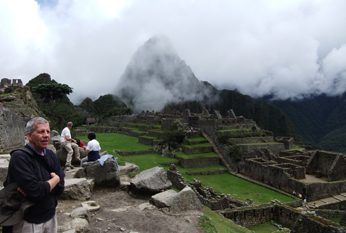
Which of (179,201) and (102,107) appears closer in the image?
(179,201)

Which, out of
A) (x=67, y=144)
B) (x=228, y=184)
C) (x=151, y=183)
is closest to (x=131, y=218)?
(x=151, y=183)

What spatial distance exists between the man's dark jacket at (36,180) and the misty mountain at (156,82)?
108132 millimetres

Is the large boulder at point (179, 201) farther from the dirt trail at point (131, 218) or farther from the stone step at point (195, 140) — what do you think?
the stone step at point (195, 140)

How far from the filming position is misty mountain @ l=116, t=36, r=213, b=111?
123 metres

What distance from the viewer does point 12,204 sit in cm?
433

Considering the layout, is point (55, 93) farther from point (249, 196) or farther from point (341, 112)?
point (341, 112)

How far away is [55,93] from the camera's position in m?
45.9

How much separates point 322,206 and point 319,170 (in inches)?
392

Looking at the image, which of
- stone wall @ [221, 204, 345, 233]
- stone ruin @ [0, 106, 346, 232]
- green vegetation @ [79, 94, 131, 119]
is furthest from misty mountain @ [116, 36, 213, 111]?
stone wall @ [221, 204, 345, 233]

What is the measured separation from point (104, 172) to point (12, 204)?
4740 mm

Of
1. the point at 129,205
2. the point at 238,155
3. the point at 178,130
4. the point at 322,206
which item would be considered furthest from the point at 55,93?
the point at 129,205

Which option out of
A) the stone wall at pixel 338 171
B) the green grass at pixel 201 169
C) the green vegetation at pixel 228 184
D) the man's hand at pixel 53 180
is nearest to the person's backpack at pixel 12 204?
the man's hand at pixel 53 180

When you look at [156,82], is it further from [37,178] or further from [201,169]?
[37,178]

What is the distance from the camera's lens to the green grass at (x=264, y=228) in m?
14.9
